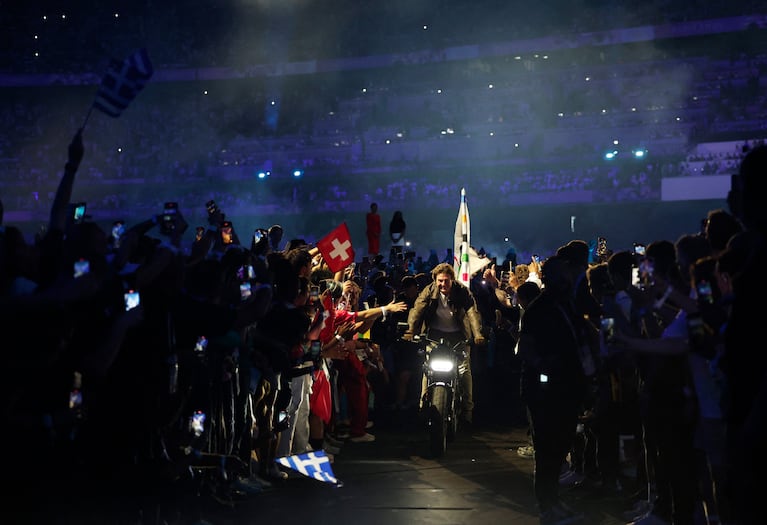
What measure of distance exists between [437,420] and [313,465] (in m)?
1.88

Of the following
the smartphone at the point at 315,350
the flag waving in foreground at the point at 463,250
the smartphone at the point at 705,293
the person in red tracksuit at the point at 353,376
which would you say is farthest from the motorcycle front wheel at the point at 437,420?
the smartphone at the point at 705,293

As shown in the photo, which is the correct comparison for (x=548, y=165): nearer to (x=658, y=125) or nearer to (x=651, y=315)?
(x=658, y=125)

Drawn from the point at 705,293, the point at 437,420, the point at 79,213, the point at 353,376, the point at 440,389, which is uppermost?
the point at 79,213

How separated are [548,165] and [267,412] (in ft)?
100

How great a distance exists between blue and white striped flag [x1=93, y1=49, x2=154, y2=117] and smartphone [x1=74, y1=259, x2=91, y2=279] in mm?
2940

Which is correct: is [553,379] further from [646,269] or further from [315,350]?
[315,350]

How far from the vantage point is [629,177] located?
34.6m

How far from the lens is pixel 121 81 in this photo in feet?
22.4

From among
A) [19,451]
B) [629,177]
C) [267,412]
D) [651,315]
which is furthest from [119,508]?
[629,177]

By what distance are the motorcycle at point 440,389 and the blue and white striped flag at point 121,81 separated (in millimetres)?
4417

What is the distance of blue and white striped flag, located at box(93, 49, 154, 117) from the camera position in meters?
6.71

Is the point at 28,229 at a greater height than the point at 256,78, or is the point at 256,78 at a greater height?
the point at 256,78

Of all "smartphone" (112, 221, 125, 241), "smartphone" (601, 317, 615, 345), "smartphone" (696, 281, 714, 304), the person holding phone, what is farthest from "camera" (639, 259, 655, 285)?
"smartphone" (112, 221, 125, 241)

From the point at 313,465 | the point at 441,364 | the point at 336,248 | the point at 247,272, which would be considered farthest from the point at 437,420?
the point at 247,272
